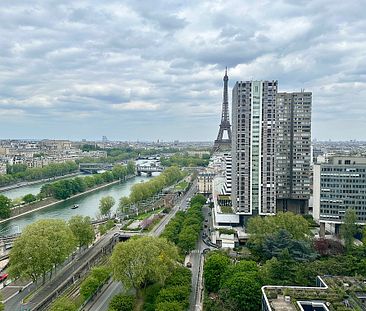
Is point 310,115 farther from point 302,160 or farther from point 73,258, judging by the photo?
point 73,258

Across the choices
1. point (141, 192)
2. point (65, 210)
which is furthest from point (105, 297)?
point (65, 210)

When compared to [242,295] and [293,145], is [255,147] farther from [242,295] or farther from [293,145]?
[242,295]

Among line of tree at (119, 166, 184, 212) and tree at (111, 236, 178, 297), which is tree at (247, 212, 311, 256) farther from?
line of tree at (119, 166, 184, 212)

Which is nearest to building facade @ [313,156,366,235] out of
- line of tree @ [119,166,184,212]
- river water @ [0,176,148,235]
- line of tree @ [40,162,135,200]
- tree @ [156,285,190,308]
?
tree @ [156,285,190,308]

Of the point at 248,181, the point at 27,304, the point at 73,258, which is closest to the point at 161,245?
the point at 27,304

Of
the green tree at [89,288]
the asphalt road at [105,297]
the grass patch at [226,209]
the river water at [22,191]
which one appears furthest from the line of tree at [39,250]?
the river water at [22,191]

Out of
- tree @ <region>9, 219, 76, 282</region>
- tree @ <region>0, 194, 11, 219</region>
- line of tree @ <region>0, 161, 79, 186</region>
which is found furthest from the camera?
line of tree @ <region>0, 161, 79, 186</region>
